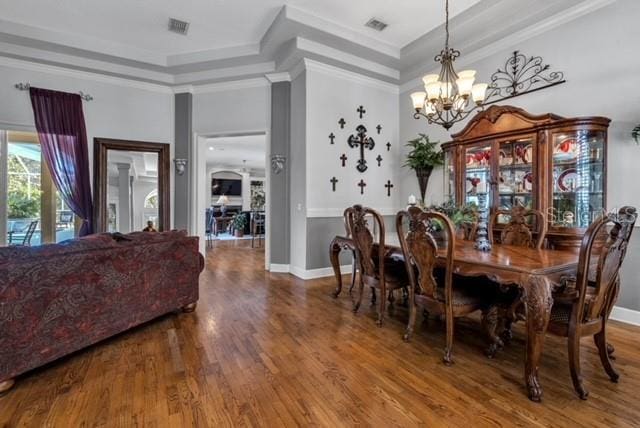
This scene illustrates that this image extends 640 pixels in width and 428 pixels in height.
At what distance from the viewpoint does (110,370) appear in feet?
7.04

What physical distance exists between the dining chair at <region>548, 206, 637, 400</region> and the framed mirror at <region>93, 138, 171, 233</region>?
5.23 metres

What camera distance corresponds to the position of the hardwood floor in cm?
168

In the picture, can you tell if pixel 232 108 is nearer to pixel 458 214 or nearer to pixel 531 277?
pixel 458 214

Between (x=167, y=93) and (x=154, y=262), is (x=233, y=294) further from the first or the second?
(x=167, y=93)

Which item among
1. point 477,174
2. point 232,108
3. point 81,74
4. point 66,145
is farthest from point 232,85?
point 477,174

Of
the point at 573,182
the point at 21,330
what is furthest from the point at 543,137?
the point at 21,330

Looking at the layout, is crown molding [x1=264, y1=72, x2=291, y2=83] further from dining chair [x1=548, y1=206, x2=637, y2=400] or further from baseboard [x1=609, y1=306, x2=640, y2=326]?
baseboard [x1=609, y1=306, x2=640, y2=326]


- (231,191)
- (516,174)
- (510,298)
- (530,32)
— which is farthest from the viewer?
(231,191)

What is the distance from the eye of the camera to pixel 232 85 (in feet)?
17.7

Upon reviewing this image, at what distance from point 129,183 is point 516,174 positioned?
238 inches

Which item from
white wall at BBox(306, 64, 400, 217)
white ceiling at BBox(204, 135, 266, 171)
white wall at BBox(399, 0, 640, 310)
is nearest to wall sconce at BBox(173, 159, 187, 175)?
white ceiling at BBox(204, 135, 266, 171)

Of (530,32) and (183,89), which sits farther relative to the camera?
(183,89)

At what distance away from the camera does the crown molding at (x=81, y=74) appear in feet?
14.9

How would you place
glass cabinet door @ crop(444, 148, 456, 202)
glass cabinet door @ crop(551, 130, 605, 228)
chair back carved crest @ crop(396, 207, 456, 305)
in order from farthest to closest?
glass cabinet door @ crop(444, 148, 456, 202) → glass cabinet door @ crop(551, 130, 605, 228) → chair back carved crest @ crop(396, 207, 456, 305)
